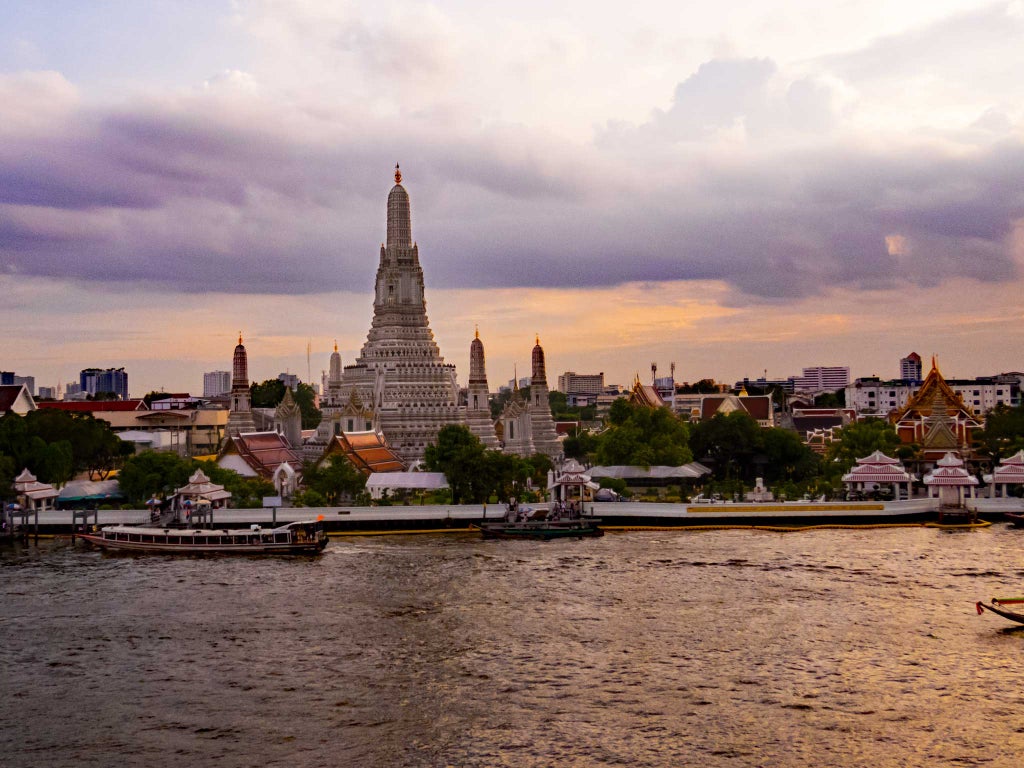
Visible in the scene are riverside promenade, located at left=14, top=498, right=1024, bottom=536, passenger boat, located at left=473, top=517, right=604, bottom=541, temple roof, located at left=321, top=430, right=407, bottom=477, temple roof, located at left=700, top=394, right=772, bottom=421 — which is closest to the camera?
Answer: passenger boat, located at left=473, top=517, right=604, bottom=541

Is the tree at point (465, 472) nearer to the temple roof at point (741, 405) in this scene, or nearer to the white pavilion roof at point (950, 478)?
the white pavilion roof at point (950, 478)

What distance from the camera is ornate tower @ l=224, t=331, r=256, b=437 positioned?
338 feet

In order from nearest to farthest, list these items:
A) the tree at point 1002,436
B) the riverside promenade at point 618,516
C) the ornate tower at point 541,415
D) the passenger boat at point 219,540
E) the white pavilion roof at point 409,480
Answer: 1. the passenger boat at point 219,540
2. the riverside promenade at point 618,516
3. the white pavilion roof at point 409,480
4. the tree at point 1002,436
5. the ornate tower at point 541,415

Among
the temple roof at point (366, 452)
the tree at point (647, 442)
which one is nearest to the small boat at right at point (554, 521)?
the tree at point (647, 442)

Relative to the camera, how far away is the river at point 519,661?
31203 millimetres

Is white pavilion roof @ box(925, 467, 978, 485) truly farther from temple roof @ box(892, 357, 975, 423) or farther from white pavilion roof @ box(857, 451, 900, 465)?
temple roof @ box(892, 357, 975, 423)

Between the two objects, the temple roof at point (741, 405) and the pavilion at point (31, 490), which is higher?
the temple roof at point (741, 405)

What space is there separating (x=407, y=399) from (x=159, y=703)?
7011 centimetres

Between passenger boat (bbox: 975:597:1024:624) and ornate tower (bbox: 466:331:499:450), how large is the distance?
6257 cm

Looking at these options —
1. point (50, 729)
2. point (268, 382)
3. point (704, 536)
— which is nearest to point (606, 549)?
point (704, 536)

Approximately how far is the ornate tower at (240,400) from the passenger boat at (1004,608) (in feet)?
237

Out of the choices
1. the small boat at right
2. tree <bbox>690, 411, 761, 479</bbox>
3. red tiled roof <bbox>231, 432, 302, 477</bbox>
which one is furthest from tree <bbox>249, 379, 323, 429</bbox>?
the small boat at right

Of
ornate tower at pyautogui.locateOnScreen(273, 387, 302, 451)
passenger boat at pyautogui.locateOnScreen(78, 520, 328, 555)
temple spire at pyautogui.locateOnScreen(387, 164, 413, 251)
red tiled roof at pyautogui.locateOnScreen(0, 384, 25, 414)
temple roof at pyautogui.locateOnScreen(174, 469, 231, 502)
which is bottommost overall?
passenger boat at pyautogui.locateOnScreen(78, 520, 328, 555)

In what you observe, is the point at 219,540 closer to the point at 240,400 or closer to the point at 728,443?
the point at 240,400
